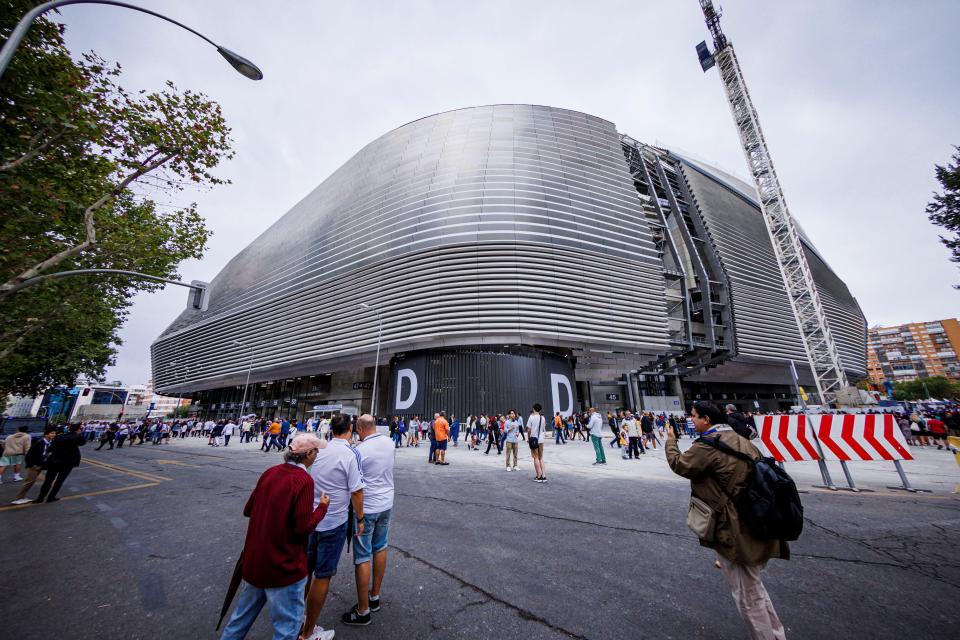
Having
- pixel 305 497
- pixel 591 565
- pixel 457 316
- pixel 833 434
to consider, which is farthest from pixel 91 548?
pixel 457 316

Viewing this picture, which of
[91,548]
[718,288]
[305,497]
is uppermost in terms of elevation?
[718,288]

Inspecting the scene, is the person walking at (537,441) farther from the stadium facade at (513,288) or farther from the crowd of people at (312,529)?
the stadium facade at (513,288)

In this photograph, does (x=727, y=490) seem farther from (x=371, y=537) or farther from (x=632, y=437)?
(x=632, y=437)

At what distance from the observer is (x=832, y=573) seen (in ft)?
12.3

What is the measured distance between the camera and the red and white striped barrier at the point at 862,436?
7191 millimetres

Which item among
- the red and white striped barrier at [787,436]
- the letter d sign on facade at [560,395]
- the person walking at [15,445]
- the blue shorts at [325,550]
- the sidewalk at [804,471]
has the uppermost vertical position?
the letter d sign on facade at [560,395]

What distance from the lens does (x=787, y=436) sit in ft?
26.2

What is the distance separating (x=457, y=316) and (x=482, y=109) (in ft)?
89.9

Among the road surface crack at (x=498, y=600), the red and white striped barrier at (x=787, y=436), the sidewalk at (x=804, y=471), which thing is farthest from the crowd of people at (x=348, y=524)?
the sidewalk at (x=804, y=471)

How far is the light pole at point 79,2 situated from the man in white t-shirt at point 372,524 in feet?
22.0

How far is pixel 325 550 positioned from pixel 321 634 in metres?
0.55

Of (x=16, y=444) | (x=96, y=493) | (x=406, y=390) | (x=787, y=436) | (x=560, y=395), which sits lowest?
(x=96, y=493)

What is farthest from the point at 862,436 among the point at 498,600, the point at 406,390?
the point at 406,390

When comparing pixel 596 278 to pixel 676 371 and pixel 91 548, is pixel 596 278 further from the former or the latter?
pixel 91 548
